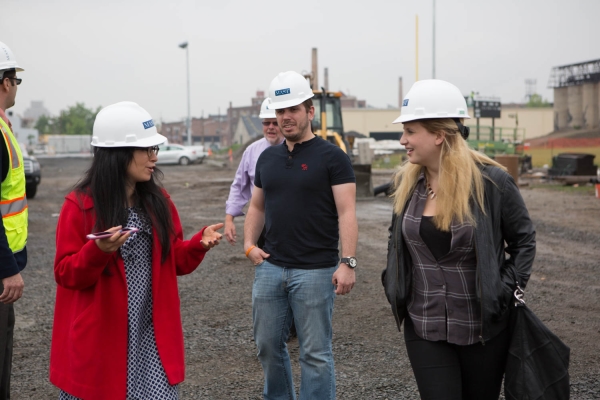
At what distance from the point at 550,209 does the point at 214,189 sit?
1241 centimetres

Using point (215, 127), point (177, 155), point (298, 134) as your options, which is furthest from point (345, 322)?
point (215, 127)

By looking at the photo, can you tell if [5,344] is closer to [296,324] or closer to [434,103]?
[296,324]

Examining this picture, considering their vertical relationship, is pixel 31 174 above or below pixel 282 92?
below

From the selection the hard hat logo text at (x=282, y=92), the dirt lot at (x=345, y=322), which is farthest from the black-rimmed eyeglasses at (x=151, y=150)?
the dirt lot at (x=345, y=322)

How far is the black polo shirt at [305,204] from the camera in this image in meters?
4.20

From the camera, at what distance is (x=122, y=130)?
330 cm

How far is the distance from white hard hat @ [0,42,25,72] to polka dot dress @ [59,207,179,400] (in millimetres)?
1432

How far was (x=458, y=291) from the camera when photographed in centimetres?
325

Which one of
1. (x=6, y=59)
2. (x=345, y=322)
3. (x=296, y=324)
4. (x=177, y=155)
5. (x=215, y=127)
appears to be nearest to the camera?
(x=6, y=59)

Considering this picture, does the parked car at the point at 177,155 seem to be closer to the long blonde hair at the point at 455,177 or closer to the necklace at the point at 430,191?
the necklace at the point at 430,191

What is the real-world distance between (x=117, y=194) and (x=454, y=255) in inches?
60.7

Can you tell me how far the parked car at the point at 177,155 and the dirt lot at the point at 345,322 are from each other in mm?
34691

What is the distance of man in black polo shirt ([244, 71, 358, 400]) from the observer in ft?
13.6

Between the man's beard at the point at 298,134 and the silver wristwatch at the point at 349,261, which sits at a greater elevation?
the man's beard at the point at 298,134
